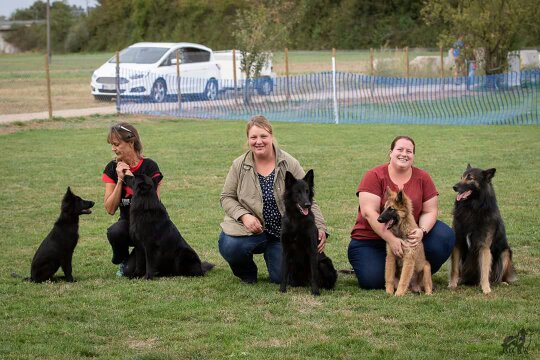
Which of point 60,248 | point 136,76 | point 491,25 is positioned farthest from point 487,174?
point 491,25

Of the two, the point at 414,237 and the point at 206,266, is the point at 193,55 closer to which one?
the point at 206,266

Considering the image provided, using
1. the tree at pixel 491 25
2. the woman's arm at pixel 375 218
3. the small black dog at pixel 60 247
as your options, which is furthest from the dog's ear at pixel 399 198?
the tree at pixel 491 25

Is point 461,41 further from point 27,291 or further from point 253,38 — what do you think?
point 27,291

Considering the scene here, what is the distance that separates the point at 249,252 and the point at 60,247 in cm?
159

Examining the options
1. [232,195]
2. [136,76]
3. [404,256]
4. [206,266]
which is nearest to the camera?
[404,256]

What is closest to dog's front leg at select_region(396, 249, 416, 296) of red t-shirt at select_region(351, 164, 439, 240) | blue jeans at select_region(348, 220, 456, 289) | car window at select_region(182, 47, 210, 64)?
blue jeans at select_region(348, 220, 456, 289)

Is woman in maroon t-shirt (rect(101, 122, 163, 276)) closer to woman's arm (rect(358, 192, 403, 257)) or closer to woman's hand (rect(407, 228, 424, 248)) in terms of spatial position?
woman's arm (rect(358, 192, 403, 257))

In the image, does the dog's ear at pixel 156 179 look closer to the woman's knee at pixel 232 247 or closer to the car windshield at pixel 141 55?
the woman's knee at pixel 232 247

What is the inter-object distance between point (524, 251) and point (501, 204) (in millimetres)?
2367

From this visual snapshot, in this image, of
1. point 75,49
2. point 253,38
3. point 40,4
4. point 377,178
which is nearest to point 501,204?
point 377,178

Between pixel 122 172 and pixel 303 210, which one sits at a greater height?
pixel 122 172

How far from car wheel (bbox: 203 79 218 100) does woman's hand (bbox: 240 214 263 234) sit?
1898 centimetres

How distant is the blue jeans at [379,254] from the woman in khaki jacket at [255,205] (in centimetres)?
39

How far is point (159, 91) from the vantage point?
25219 mm
